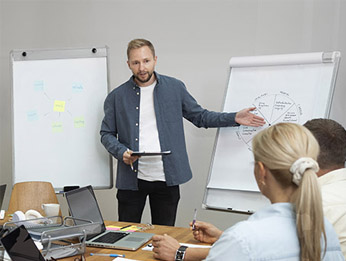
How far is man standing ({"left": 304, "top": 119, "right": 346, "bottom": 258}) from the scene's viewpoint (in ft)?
5.15

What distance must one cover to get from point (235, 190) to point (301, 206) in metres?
1.75

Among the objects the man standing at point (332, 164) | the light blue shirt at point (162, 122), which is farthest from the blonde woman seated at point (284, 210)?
the light blue shirt at point (162, 122)

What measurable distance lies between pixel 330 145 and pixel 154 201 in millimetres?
1537

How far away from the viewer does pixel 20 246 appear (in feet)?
4.75

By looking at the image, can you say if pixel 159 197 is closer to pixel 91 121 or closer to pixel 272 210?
pixel 91 121

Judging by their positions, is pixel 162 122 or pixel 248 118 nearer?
pixel 248 118

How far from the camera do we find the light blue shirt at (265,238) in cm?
115

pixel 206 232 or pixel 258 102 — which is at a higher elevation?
pixel 258 102

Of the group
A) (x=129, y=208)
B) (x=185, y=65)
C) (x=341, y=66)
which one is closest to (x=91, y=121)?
(x=129, y=208)

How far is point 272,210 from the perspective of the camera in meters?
1.19

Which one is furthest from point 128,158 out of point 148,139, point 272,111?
point 272,111

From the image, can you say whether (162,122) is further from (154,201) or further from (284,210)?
(284,210)

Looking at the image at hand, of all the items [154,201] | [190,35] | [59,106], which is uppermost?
[190,35]

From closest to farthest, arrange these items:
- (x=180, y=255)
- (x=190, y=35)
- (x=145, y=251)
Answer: (x=180, y=255) → (x=145, y=251) → (x=190, y=35)
